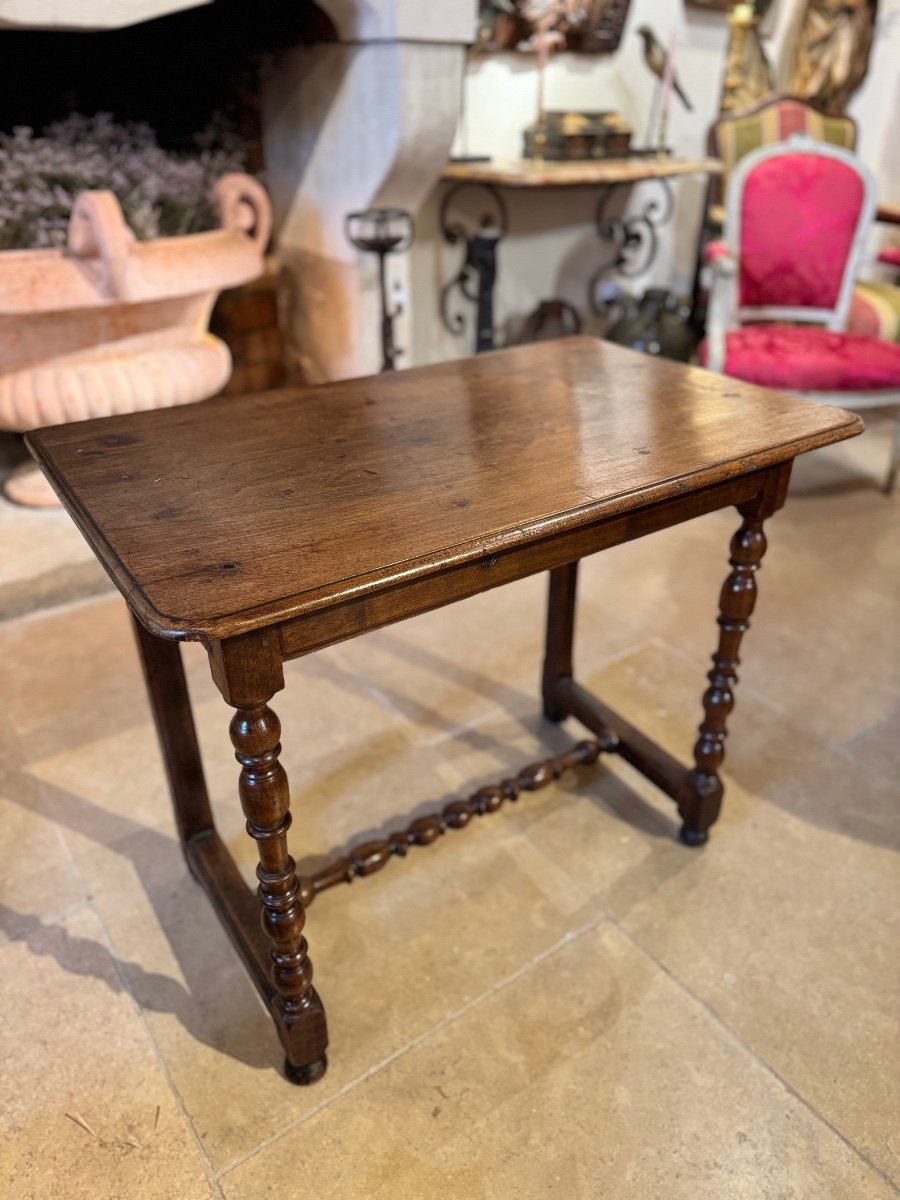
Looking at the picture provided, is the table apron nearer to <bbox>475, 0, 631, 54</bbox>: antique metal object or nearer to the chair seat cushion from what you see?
the chair seat cushion

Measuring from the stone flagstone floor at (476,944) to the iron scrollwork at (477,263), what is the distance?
1.41 meters

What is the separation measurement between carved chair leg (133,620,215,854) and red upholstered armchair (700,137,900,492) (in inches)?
76.2

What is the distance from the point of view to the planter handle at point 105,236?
2102mm

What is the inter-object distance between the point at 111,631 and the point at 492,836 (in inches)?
44.1

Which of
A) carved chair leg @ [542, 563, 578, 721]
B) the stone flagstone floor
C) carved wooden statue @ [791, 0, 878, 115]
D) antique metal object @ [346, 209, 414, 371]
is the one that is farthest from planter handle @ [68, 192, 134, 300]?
carved wooden statue @ [791, 0, 878, 115]

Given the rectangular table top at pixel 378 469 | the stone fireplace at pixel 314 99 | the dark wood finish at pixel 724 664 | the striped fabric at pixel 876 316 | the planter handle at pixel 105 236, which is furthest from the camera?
the striped fabric at pixel 876 316

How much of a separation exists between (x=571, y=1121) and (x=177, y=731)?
78 cm

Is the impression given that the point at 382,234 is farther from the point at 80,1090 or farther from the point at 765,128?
the point at 80,1090

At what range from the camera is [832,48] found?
13.0 ft

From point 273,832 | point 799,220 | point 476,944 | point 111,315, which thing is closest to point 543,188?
point 799,220

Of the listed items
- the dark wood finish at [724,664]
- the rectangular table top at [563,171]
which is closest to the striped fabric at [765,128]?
the rectangular table top at [563,171]

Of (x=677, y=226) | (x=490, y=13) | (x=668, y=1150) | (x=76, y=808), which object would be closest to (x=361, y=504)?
(x=668, y=1150)

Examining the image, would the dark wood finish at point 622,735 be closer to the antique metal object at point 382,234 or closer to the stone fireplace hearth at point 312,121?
the stone fireplace hearth at point 312,121

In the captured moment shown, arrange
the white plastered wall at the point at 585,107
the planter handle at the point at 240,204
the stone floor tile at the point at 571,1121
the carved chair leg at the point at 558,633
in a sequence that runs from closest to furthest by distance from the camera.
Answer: the stone floor tile at the point at 571,1121 < the carved chair leg at the point at 558,633 < the planter handle at the point at 240,204 < the white plastered wall at the point at 585,107
